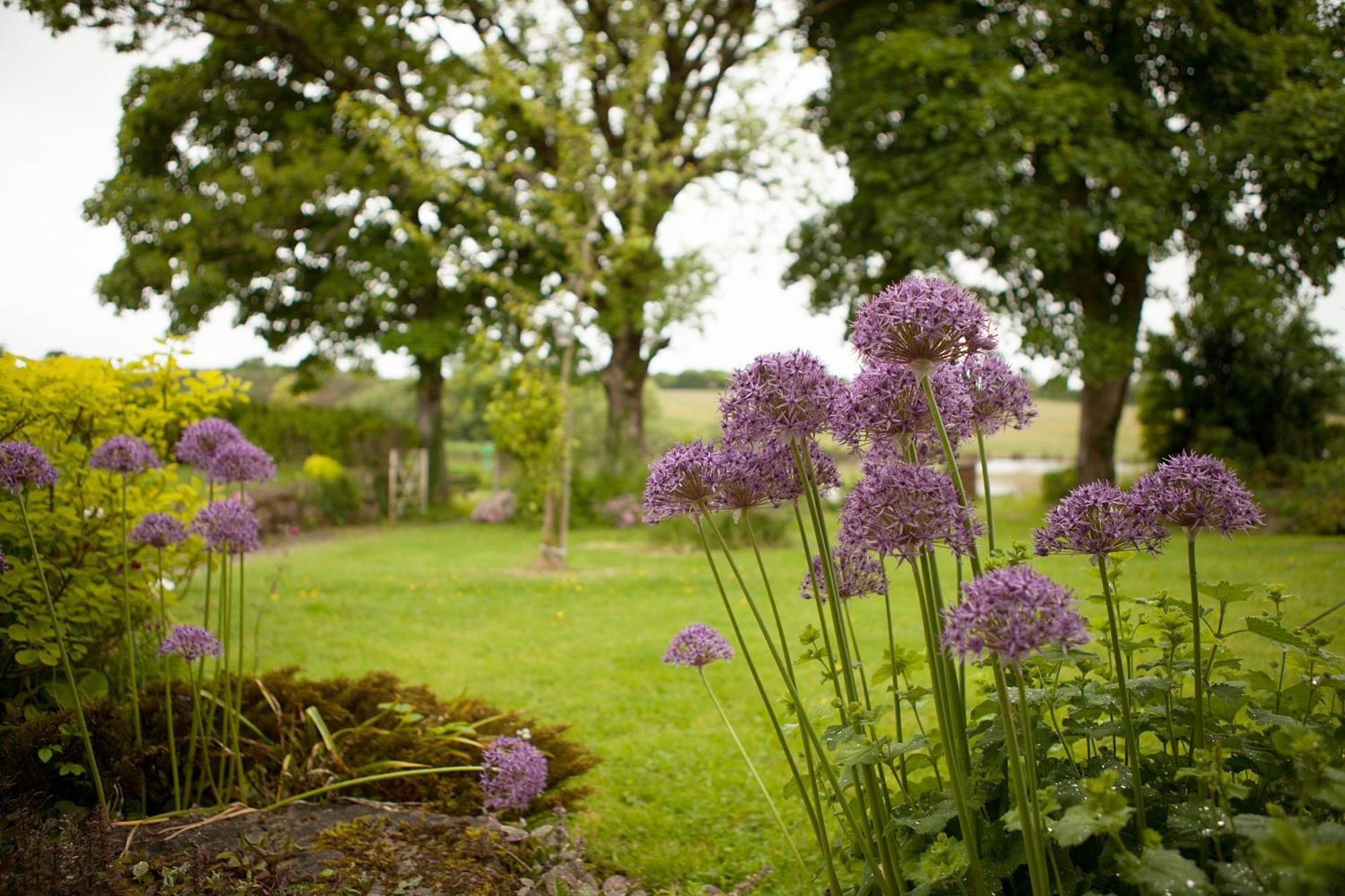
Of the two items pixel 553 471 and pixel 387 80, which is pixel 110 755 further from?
pixel 387 80

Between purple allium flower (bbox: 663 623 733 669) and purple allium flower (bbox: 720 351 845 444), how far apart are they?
2.77ft

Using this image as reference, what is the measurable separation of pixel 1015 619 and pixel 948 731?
0.37 meters

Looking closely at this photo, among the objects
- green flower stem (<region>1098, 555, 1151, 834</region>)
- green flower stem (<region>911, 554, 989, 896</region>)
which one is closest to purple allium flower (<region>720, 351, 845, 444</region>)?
green flower stem (<region>911, 554, 989, 896</region>)

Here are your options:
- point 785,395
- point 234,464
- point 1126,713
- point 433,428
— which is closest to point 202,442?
point 234,464

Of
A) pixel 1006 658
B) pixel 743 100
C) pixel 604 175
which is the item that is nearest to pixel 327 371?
pixel 604 175

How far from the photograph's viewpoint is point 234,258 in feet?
47.8

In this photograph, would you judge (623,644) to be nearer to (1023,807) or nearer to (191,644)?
(191,644)

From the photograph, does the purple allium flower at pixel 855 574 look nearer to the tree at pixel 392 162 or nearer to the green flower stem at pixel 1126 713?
the green flower stem at pixel 1126 713

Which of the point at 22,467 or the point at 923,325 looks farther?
the point at 22,467

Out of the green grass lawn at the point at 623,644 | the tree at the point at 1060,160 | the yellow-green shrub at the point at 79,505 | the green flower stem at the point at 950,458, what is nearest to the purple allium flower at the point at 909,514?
the green flower stem at the point at 950,458

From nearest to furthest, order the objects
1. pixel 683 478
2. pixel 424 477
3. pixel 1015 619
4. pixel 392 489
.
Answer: pixel 1015 619
pixel 683 478
pixel 392 489
pixel 424 477

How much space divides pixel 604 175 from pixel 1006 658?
11488 millimetres

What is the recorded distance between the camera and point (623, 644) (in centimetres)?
624

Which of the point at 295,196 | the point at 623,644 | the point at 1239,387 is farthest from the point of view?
the point at 295,196
